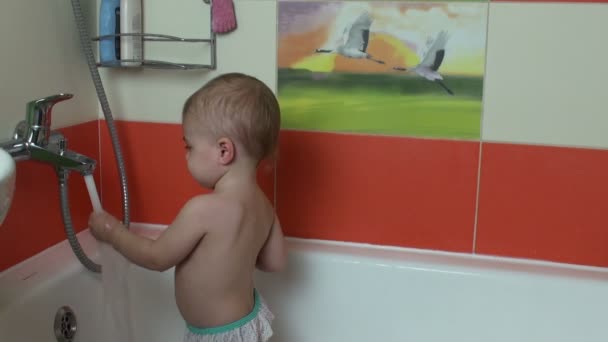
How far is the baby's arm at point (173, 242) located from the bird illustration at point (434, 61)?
20.8 inches

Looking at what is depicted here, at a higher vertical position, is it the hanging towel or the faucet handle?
the hanging towel

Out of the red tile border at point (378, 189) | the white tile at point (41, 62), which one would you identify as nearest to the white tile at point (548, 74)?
the red tile border at point (378, 189)

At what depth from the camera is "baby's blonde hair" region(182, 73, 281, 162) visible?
4.17ft

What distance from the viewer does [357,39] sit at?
5.06ft

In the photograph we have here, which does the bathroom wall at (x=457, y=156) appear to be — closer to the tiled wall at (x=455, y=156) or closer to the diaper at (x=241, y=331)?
the tiled wall at (x=455, y=156)

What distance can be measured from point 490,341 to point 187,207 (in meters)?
0.68

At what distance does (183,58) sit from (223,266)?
54 centimetres

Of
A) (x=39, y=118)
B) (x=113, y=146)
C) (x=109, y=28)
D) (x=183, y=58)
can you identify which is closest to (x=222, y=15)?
(x=183, y=58)

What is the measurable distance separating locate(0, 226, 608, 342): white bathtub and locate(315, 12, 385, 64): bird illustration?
405 millimetres

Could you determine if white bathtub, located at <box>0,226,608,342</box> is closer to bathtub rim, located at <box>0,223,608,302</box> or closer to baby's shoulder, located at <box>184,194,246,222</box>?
bathtub rim, located at <box>0,223,608,302</box>

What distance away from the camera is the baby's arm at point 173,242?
1.28 m

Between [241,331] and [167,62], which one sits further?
[167,62]

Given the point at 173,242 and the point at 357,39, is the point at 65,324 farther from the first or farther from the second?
the point at 357,39

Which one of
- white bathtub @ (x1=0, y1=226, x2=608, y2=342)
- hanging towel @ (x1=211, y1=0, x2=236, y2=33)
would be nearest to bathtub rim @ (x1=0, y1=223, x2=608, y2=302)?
white bathtub @ (x1=0, y1=226, x2=608, y2=342)
